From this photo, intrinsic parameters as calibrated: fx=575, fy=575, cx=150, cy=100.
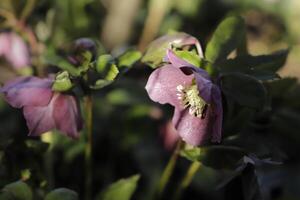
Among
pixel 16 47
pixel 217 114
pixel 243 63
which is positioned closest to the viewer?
pixel 217 114

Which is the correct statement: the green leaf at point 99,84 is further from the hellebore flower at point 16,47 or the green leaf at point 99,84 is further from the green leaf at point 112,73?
the hellebore flower at point 16,47

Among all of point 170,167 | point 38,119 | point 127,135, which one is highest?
point 38,119

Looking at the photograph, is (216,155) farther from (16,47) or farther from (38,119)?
(16,47)

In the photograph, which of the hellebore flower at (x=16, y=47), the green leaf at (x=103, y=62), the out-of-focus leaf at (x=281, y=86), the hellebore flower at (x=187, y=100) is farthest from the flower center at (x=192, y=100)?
the hellebore flower at (x=16, y=47)

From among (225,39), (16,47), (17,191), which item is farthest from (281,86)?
(16,47)

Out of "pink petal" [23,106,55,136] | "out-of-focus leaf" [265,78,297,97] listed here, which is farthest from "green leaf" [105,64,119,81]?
"out-of-focus leaf" [265,78,297,97]

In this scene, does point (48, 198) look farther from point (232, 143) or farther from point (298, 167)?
point (298, 167)

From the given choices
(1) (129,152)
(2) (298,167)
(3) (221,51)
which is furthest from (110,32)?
(3) (221,51)
